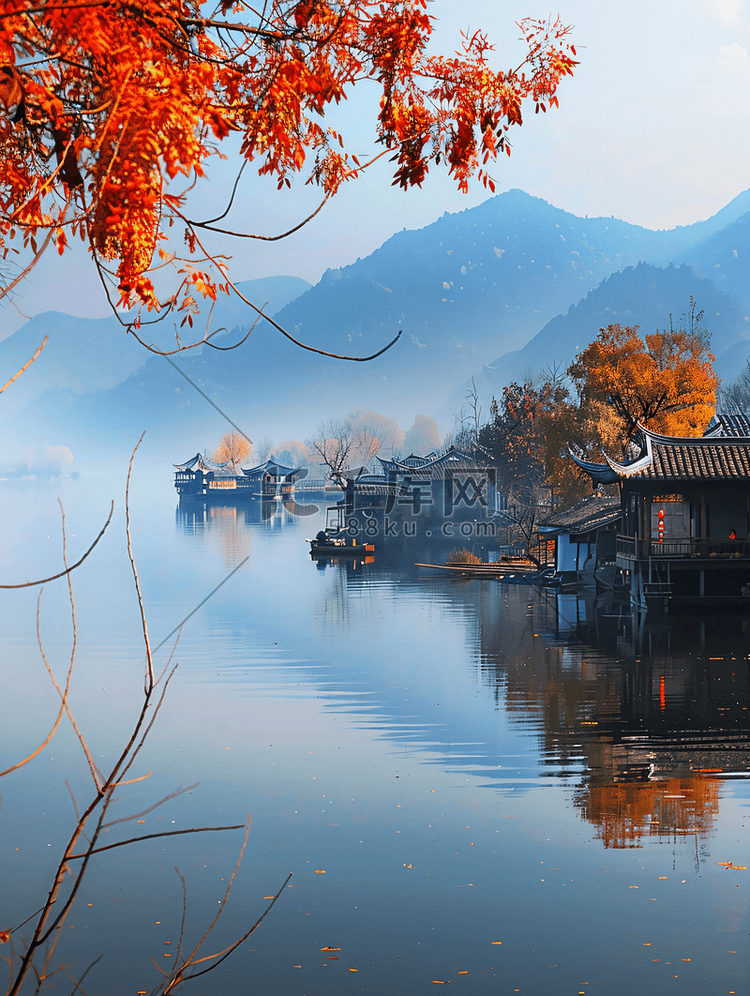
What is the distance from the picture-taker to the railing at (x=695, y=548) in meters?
35.3

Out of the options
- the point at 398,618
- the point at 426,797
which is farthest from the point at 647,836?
the point at 398,618

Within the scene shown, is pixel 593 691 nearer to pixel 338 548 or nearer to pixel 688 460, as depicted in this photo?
pixel 688 460

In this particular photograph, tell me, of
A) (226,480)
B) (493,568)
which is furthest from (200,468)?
(493,568)

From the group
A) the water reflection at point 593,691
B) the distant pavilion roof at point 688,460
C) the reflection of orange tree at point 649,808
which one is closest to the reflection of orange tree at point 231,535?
the water reflection at point 593,691

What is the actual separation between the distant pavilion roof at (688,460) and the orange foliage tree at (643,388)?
878 centimetres

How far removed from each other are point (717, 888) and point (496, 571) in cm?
3985

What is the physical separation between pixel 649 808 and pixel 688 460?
23.5 metres

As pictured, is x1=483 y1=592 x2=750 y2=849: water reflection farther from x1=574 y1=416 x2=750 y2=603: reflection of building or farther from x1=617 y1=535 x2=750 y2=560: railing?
x1=617 y1=535 x2=750 y2=560: railing

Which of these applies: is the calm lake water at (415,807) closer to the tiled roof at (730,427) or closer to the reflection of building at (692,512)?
the reflection of building at (692,512)

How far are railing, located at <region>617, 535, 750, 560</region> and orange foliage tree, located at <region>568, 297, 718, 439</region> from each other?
10.8 metres

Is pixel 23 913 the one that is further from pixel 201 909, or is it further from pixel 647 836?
pixel 647 836

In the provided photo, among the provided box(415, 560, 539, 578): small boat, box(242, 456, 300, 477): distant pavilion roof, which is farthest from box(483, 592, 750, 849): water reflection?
box(242, 456, 300, 477): distant pavilion roof

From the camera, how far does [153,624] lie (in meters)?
37.6

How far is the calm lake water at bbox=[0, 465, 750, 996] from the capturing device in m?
9.82
